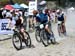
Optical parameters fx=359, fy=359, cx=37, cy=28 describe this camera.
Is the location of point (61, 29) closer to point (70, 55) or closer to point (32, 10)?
point (32, 10)

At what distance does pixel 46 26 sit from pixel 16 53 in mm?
2630

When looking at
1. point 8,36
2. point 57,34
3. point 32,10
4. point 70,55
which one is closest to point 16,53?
point 70,55

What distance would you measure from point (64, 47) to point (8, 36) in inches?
220

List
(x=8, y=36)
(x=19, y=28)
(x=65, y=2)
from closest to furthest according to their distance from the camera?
(x=19, y=28) → (x=8, y=36) → (x=65, y=2)

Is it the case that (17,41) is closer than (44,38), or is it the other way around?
(17,41)

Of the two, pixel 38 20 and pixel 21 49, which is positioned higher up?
pixel 38 20

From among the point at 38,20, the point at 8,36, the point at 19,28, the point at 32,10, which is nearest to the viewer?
the point at 19,28

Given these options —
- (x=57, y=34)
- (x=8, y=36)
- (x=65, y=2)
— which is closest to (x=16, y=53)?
(x=8, y=36)

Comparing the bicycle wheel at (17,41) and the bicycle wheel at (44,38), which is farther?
the bicycle wheel at (44,38)

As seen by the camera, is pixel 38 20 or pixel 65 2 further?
pixel 65 2

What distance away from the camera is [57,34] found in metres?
23.2

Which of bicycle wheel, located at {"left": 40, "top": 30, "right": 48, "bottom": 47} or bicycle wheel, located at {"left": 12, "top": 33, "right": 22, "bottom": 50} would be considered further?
bicycle wheel, located at {"left": 40, "top": 30, "right": 48, "bottom": 47}

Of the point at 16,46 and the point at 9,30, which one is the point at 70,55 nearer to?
the point at 16,46

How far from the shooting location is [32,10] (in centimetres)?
2502
